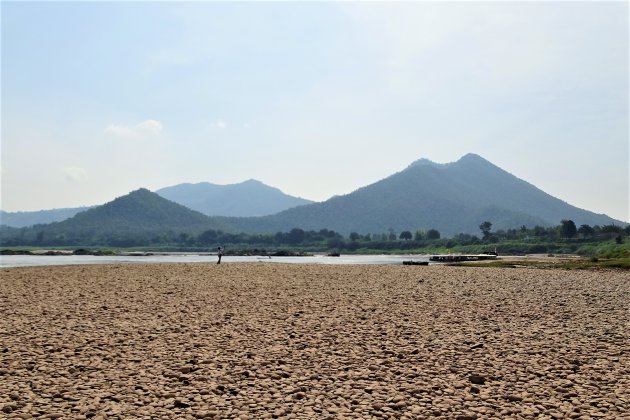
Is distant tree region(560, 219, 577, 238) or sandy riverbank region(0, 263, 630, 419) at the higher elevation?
distant tree region(560, 219, 577, 238)

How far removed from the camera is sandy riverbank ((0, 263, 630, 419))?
9.12 metres

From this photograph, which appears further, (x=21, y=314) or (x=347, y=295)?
(x=347, y=295)

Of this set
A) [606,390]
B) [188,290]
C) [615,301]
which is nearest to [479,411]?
[606,390]

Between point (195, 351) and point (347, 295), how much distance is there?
12191mm

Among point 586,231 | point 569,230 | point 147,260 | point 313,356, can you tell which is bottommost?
point 147,260

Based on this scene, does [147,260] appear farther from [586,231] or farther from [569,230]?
[586,231]

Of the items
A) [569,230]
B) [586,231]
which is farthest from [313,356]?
[586,231]

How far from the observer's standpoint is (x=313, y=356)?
12430mm

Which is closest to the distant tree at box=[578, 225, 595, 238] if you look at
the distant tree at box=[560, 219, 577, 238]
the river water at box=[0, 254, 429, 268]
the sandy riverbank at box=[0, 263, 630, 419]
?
the distant tree at box=[560, 219, 577, 238]

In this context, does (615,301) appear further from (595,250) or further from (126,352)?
(595,250)

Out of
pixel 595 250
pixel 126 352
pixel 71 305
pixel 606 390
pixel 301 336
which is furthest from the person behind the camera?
pixel 595 250

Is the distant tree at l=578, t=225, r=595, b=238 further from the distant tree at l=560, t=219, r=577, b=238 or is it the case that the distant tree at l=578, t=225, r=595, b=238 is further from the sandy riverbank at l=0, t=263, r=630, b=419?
the sandy riverbank at l=0, t=263, r=630, b=419

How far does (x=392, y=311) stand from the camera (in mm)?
19188

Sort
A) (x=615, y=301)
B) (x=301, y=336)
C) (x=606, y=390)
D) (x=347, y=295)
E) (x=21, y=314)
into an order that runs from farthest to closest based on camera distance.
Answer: (x=347, y=295) < (x=615, y=301) < (x=21, y=314) < (x=301, y=336) < (x=606, y=390)
